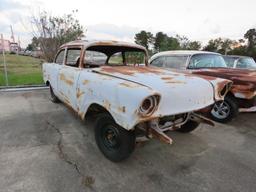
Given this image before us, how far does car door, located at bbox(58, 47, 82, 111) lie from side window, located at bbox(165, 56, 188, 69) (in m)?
3.00

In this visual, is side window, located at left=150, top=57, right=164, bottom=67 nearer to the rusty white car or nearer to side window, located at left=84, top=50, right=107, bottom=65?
side window, located at left=84, top=50, right=107, bottom=65

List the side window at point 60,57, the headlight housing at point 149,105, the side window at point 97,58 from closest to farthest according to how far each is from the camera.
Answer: the headlight housing at point 149,105 < the side window at point 97,58 < the side window at point 60,57

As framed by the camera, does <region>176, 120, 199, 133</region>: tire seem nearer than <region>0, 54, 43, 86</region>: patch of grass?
Yes

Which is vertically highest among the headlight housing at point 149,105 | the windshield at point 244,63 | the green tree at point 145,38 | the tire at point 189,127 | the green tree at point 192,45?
the green tree at point 145,38

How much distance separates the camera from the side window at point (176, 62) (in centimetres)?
552

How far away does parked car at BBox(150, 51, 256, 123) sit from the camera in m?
4.21

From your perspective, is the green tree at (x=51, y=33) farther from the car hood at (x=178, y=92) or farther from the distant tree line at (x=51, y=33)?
the car hood at (x=178, y=92)

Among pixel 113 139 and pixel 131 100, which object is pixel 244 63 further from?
pixel 131 100

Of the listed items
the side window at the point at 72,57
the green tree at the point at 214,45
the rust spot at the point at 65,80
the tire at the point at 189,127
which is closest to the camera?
the rust spot at the point at 65,80

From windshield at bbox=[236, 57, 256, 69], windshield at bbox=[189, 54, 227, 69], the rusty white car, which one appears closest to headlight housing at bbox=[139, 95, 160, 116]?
the rusty white car

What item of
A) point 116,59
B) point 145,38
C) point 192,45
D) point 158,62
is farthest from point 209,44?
point 116,59

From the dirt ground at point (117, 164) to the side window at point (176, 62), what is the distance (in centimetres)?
201

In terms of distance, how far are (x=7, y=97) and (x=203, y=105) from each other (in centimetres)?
623

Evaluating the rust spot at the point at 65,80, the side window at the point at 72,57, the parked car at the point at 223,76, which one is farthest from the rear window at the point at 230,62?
the rust spot at the point at 65,80
